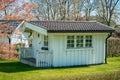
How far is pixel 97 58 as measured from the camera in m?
21.1

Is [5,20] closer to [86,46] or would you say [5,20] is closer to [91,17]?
[86,46]

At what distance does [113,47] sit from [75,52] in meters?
7.70

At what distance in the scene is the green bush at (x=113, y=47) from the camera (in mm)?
26578

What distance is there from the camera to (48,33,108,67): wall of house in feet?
64.4

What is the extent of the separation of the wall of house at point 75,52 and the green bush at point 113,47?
5.38 meters

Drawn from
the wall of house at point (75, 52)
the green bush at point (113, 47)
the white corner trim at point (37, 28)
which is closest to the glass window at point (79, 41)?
the wall of house at point (75, 52)

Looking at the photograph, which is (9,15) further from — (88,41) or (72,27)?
(88,41)

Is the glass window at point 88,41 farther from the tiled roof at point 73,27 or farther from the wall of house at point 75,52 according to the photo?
the tiled roof at point 73,27

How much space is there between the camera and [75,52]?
20.1 m

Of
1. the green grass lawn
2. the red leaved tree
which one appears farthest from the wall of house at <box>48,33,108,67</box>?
the red leaved tree

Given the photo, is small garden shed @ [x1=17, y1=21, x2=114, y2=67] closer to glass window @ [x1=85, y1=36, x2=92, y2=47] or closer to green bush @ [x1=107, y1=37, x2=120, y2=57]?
glass window @ [x1=85, y1=36, x2=92, y2=47]

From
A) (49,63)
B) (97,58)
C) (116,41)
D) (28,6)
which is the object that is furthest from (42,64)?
(116,41)

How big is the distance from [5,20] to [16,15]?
507 millimetres

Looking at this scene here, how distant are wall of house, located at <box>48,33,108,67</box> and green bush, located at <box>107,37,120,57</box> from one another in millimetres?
5384
